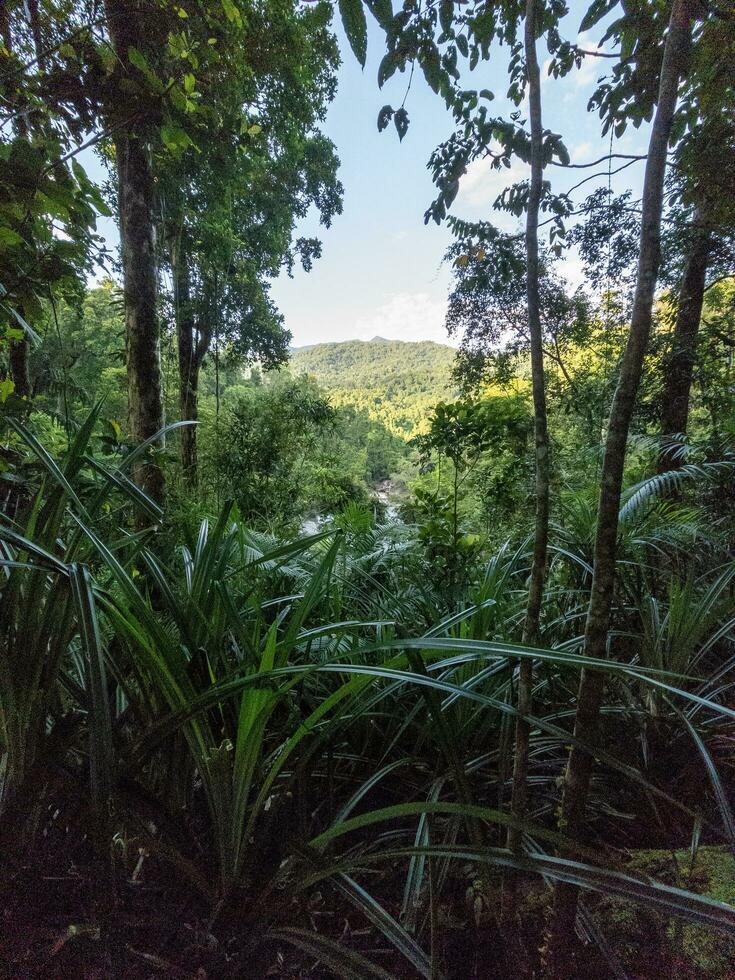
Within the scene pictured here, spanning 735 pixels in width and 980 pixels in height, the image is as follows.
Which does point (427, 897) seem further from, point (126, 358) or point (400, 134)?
point (126, 358)

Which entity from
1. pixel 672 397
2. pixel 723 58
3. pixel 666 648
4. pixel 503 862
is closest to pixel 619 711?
pixel 666 648

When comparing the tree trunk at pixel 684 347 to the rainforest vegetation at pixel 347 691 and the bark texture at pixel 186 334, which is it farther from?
the bark texture at pixel 186 334

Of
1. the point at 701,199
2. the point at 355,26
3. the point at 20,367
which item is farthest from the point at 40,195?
the point at 701,199

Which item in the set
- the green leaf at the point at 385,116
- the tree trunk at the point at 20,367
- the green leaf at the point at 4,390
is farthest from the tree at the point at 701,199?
the tree trunk at the point at 20,367

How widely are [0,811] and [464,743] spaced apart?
0.78 metres

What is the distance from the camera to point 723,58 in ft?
4.95

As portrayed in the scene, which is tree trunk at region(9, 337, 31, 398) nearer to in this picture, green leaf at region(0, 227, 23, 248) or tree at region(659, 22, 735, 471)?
green leaf at region(0, 227, 23, 248)

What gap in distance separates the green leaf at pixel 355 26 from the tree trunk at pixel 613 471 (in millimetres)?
445

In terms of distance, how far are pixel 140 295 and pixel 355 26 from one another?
1.74m

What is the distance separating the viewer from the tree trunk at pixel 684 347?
2.98 m

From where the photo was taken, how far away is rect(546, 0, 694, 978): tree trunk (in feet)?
1.74

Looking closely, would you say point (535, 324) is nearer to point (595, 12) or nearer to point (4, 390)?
point (595, 12)

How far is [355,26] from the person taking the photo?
2.22ft

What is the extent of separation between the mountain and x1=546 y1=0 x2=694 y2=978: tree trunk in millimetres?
19261
